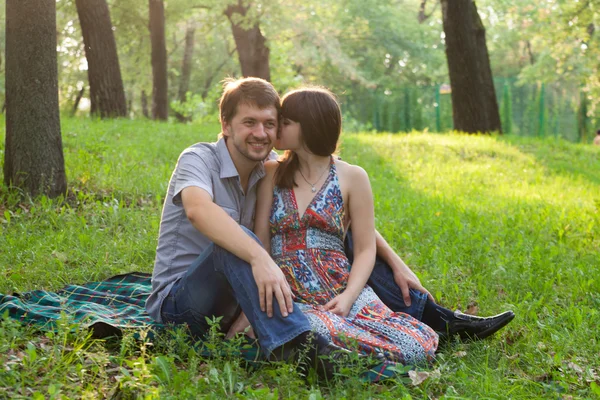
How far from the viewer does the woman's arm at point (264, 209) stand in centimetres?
425

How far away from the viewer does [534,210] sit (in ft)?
25.4

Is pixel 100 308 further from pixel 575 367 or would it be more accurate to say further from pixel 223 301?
pixel 575 367

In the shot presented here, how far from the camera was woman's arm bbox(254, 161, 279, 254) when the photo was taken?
4.25 metres

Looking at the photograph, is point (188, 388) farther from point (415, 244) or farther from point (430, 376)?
point (415, 244)

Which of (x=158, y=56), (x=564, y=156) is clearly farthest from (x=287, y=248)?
(x=158, y=56)

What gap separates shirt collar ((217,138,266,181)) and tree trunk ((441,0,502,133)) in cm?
Result: 992

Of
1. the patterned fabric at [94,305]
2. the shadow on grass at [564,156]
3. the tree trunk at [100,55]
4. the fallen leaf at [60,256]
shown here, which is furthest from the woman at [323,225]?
the tree trunk at [100,55]

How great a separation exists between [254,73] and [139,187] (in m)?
12.9

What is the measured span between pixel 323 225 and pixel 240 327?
0.76 metres

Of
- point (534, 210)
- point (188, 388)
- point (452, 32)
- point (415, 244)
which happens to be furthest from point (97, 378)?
point (452, 32)

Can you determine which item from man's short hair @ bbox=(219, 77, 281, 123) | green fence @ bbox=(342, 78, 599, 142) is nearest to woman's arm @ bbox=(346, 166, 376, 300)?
man's short hair @ bbox=(219, 77, 281, 123)

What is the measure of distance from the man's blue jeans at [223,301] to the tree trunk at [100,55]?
967 centimetres

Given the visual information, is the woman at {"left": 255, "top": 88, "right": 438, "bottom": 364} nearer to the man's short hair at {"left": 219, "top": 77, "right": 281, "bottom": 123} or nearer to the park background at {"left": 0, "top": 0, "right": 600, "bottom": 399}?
the man's short hair at {"left": 219, "top": 77, "right": 281, "bottom": 123}

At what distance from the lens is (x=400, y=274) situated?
4.34 meters
